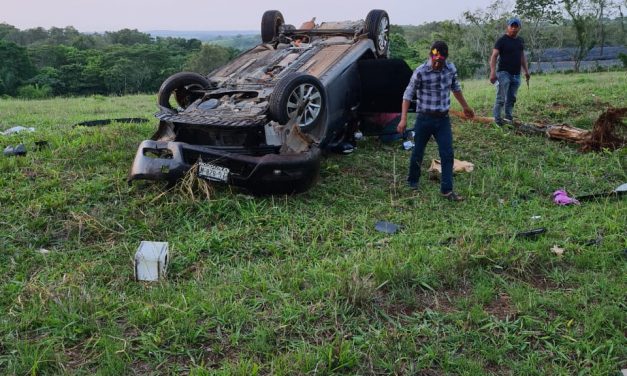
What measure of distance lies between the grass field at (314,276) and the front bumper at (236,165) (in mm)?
172

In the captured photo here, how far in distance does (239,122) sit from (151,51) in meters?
43.4

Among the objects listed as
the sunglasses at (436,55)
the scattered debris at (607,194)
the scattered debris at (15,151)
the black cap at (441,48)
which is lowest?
the scattered debris at (607,194)

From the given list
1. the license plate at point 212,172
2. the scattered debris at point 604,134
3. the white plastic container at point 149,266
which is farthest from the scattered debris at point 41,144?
the scattered debris at point 604,134

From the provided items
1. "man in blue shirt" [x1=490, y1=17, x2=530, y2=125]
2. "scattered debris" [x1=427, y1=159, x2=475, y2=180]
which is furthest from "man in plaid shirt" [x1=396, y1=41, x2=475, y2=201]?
"man in blue shirt" [x1=490, y1=17, x2=530, y2=125]

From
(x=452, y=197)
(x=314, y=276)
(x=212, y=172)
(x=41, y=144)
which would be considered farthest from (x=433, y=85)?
(x=41, y=144)

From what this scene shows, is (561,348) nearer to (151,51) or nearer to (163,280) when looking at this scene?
(163,280)

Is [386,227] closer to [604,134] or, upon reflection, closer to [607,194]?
[607,194]

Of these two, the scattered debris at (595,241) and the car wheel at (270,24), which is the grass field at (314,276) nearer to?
the scattered debris at (595,241)

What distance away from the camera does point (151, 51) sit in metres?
45.2

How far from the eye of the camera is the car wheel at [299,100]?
16.5 ft

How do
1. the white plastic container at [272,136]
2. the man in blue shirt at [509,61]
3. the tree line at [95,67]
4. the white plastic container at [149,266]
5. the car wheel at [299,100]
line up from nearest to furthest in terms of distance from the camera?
the white plastic container at [149,266] → the car wheel at [299,100] → the white plastic container at [272,136] → the man in blue shirt at [509,61] → the tree line at [95,67]

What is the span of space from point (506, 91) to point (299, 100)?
3753 millimetres

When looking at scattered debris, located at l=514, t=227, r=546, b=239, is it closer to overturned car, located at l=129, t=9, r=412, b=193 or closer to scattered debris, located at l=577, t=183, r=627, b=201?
scattered debris, located at l=577, t=183, r=627, b=201

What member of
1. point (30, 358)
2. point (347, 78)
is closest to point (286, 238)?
point (30, 358)
